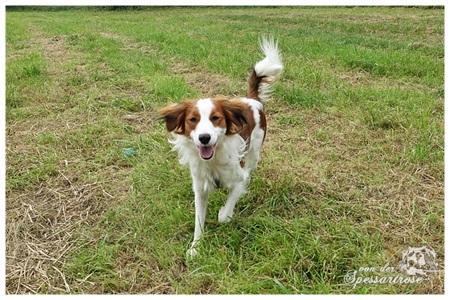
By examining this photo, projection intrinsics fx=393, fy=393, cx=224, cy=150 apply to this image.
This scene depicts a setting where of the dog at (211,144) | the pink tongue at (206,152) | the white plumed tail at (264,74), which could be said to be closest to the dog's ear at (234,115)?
the dog at (211,144)

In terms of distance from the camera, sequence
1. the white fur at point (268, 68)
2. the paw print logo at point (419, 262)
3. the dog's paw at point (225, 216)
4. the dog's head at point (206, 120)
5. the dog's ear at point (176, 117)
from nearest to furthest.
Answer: the paw print logo at point (419, 262) → the dog's head at point (206, 120) → the dog's ear at point (176, 117) → the dog's paw at point (225, 216) → the white fur at point (268, 68)

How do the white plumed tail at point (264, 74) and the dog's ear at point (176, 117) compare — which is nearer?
the dog's ear at point (176, 117)

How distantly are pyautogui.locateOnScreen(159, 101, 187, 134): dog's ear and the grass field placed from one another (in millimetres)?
677

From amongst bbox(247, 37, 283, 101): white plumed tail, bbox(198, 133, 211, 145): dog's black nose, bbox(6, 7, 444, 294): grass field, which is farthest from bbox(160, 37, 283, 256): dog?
bbox(247, 37, 283, 101): white plumed tail

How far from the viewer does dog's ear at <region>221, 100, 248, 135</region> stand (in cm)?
268

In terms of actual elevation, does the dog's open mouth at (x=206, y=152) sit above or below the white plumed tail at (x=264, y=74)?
below

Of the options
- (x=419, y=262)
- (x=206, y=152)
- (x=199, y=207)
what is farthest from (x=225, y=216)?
(x=419, y=262)

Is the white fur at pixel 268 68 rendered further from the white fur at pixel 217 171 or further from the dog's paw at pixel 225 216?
the dog's paw at pixel 225 216

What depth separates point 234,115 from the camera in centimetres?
271

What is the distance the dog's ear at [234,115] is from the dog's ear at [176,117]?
278 mm

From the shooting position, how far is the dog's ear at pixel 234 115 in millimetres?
2678

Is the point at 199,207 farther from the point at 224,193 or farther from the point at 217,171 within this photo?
the point at 224,193

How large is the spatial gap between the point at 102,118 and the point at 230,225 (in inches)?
109

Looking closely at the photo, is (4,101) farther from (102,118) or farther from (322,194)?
(322,194)
